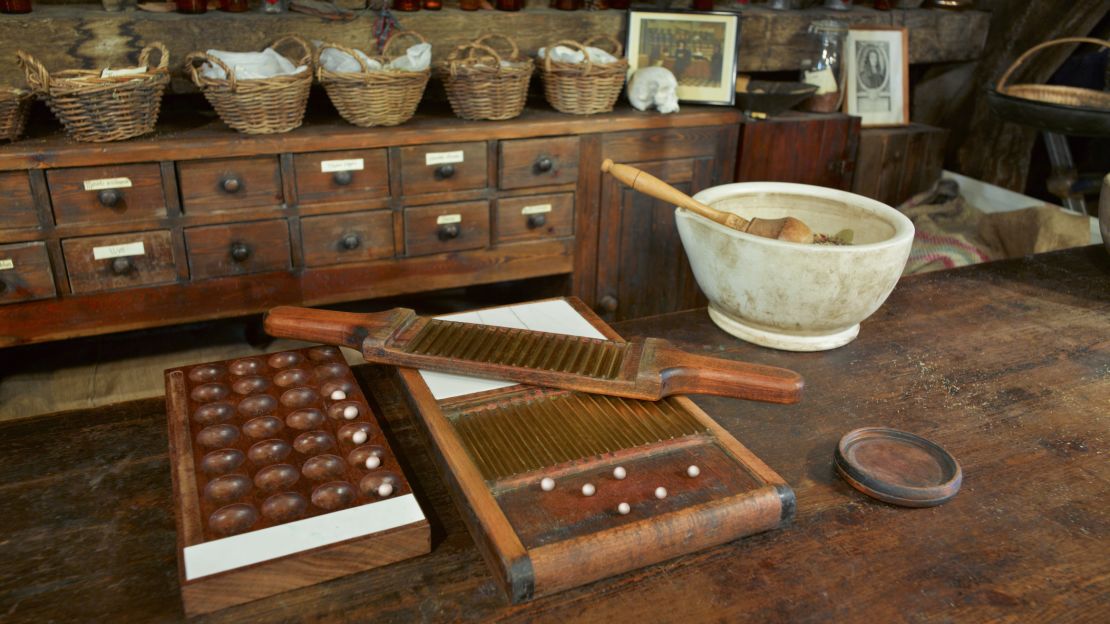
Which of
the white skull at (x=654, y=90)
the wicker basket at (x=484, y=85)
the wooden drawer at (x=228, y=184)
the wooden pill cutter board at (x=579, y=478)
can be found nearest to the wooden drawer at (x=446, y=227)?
the wicker basket at (x=484, y=85)

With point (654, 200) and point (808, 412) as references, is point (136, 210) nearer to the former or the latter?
point (654, 200)

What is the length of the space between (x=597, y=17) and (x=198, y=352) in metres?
1.83

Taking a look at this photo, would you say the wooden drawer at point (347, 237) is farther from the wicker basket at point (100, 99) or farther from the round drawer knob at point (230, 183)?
the wicker basket at point (100, 99)

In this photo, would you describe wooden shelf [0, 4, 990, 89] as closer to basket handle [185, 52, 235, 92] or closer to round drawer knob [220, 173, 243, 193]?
basket handle [185, 52, 235, 92]

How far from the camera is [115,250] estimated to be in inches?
87.3

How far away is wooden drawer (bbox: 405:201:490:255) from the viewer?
2557 mm

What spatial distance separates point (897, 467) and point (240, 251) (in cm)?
186

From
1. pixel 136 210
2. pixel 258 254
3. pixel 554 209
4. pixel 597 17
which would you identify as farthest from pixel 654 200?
pixel 136 210

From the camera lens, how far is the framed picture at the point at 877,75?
341cm

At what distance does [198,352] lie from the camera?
2932 millimetres

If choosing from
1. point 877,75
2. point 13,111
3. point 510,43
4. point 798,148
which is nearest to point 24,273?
point 13,111

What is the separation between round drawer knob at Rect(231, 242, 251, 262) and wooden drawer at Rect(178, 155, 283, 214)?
4.1 inches

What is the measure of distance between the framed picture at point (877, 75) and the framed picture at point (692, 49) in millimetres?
708

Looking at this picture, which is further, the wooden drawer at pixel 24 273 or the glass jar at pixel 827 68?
the glass jar at pixel 827 68
